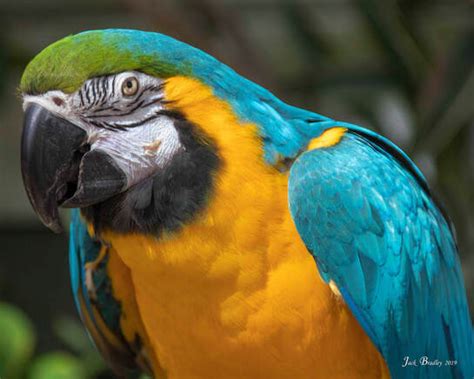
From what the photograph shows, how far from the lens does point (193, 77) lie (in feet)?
3.38

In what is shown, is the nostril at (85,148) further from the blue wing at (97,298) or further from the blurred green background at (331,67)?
the blurred green background at (331,67)

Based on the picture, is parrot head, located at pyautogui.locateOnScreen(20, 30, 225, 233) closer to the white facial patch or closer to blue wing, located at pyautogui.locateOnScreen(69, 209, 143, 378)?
the white facial patch

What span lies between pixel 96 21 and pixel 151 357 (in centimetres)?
228

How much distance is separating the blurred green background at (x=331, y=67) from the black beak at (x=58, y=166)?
3.02 feet

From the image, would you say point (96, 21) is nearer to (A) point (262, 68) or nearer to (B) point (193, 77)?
(A) point (262, 68)

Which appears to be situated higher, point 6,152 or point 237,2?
point 237,2

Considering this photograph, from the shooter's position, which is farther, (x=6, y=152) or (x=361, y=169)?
(x=6, y=152)

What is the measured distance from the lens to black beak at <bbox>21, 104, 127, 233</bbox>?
3.21ft

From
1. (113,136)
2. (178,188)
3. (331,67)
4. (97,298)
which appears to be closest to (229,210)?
(178,188)

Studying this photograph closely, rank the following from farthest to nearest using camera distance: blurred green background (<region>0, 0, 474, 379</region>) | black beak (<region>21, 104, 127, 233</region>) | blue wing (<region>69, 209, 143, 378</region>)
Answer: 1. blurred green background (<region>0, 0, 474, 379</region>)
2. blue wing (<region>69, 209, 143, 378</region>)
3. black beak (<region>21, 104, 127, 233</region>)

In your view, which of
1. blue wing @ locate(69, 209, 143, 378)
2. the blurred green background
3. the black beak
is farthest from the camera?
the blurred green background

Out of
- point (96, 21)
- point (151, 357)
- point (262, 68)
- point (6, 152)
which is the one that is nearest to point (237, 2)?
point (96, 21)

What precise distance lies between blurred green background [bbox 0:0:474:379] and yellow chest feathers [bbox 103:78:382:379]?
0.86 meters

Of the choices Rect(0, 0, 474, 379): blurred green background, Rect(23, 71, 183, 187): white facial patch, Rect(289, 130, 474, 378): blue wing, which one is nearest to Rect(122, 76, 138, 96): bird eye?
Rect(23, 71, 183, 187): white facial patch
